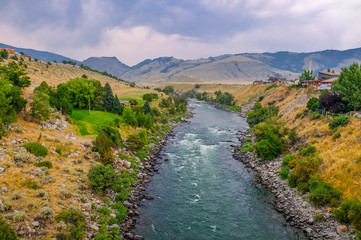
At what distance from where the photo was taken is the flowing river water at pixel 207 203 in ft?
72.0

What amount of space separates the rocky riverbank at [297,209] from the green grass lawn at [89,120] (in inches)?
1165

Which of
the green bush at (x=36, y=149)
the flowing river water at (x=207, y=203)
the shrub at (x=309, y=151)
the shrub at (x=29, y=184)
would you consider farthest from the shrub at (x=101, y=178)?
the shrub at (x=309, y=151)

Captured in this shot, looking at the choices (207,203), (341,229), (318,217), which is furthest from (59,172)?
(341,229)

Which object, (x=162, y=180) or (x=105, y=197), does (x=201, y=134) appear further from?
(x=105, y=197)

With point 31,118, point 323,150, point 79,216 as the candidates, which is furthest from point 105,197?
point 323,150

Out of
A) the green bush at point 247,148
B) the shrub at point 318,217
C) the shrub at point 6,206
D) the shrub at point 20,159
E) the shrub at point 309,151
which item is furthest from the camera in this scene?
the green bush at point 247,148

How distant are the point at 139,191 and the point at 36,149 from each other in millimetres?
13075

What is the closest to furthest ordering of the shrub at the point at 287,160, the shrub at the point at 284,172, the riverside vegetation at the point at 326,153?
the riverside vegetation at the point at 326,153, the shrub at the point at 284,172, the shrub at the point at 287,160

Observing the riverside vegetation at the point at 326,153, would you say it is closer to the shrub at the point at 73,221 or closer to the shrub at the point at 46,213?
the shrub at the point at 73,221

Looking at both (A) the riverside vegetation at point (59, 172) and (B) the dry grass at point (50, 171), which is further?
(B) the dry grass at point (50, 171)

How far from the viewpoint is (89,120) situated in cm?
4638

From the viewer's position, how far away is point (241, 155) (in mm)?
42906

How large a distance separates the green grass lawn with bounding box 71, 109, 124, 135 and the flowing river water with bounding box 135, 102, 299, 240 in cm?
1387

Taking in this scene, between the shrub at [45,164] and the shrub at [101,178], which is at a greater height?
the shrub at [45,164]
